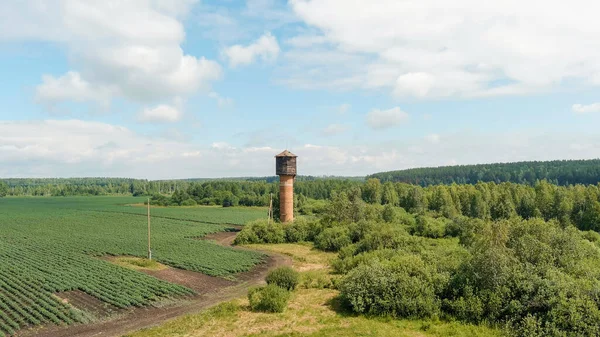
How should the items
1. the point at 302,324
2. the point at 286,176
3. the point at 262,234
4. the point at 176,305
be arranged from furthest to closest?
the point at 286,176, the point at 262,234, the point at 176,305, the point at 302,324

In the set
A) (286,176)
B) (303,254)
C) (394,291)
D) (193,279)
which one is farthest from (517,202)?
(193,279)

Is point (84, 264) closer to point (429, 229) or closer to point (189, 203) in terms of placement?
point (429, 229)

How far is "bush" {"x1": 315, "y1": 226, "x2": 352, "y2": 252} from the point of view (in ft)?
186

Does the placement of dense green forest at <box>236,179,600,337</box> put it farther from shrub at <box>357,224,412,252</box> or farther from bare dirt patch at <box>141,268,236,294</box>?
bare dirt patch at <box>141,268,236,294</box>

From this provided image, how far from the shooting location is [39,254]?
2016 inches

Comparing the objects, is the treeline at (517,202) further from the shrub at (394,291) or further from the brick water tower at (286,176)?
the shrub at (394,291)

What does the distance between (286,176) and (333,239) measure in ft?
53.0

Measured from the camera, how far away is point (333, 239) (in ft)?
189

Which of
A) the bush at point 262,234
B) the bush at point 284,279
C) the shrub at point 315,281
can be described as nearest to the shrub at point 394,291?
the bush at point 284,279

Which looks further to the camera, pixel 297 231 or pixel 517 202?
pixel 517 202

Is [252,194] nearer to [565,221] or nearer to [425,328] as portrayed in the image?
[565,221]

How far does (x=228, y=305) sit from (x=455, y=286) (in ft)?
56.0

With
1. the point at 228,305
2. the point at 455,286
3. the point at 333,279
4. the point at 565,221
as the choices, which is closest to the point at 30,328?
the point at 228,305

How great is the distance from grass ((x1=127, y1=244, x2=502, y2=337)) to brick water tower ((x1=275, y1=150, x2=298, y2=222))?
37460mm
